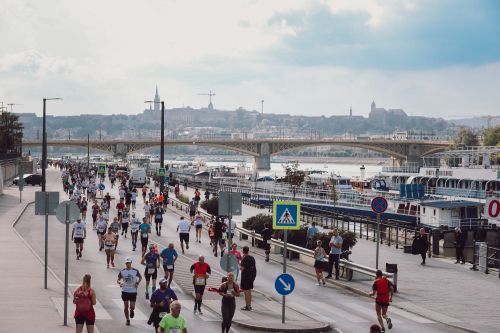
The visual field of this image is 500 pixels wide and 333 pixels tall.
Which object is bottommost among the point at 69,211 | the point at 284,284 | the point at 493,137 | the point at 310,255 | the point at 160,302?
the point at 310,255

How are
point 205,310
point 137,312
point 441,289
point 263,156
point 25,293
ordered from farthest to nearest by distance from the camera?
point 263,156
point 441,289
point 25,293
point 205,310
point 137,312

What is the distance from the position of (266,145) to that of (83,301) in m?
174

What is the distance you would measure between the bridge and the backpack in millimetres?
154383

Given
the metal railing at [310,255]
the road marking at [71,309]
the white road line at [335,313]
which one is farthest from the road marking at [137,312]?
the metal railing at [310,255]

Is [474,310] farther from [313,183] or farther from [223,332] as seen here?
[313,183]

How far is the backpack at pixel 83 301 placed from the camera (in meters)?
16.1

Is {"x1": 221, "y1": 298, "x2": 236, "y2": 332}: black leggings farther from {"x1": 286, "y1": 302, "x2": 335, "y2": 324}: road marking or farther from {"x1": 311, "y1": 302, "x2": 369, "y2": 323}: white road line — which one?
{"x1": 311, "y1": 302, "x2": 369, "y2": 323}: white road line

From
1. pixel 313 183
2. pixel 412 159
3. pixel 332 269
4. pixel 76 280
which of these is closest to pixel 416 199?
pixel 313 183

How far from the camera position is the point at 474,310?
2200 centimetres

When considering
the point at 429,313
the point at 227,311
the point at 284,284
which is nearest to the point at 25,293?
the point at 227,311

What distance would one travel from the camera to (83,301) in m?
16.2

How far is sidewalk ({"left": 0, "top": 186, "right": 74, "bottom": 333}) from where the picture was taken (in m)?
18.3

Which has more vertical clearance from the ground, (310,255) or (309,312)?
(310,255)

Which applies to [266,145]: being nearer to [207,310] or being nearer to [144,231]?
[144,231]
